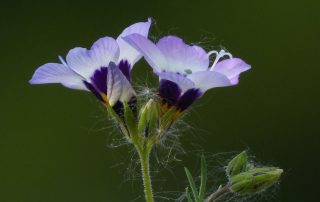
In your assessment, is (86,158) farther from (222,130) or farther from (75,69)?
(75,69)

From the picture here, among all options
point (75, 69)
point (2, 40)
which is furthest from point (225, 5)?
point (75, 69)

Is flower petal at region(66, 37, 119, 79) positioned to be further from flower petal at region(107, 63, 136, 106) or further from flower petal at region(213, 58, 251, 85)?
flower petal at region(213, 58, 251, 85)

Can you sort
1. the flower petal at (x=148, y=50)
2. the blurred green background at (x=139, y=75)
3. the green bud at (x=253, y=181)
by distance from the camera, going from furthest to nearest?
the blurred green background at (x=139, y=75), the green bud at (x=253, y=181), the flower petal at (x=148, y=50)

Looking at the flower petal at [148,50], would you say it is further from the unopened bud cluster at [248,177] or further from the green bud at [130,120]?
the unopened bud cluster at [248,177]

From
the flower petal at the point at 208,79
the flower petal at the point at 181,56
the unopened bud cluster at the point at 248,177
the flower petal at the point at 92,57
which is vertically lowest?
the unopened bud cluster at the point at 248,177

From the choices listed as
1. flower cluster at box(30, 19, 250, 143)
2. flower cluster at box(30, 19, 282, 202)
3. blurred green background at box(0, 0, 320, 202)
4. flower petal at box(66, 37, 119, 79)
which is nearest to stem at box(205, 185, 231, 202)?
flower cluster at box(30, 19, 282, 202)

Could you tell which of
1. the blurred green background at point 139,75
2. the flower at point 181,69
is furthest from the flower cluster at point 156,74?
the blurred green background at point 139,75

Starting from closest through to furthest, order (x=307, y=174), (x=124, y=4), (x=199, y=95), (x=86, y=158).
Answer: (x=199, y=95) < (x=307, y=174) < (x=86, y=158) < (x=124, y=4)
